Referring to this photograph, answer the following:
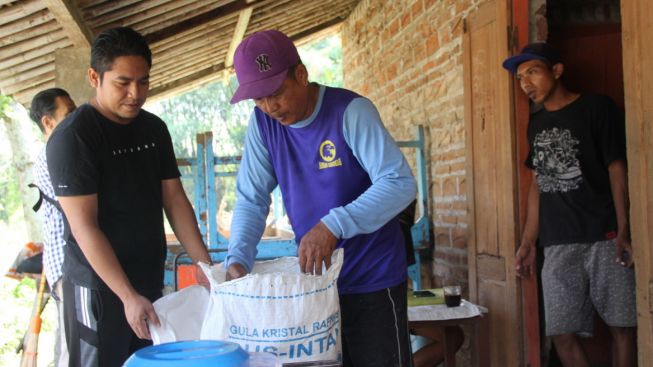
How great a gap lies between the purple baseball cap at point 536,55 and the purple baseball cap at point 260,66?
7.07 ft

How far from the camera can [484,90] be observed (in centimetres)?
443

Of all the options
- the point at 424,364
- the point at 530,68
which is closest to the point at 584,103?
the point at 530,68

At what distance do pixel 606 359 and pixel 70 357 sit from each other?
3.75m

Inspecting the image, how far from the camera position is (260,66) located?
6.84 ft

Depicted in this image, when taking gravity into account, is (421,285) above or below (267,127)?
below

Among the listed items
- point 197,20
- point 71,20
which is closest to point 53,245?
point 71,20

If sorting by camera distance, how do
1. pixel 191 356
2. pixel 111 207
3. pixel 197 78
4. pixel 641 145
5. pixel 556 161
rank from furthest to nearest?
pixel 197 78, pixel 556 161, pixel 641 145, pixel 111 207, pixel 191 356

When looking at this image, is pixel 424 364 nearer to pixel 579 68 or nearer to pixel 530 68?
pixel 530 68

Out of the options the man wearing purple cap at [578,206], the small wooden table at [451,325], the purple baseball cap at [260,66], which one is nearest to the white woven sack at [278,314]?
the purple baseball cap at [260,66]

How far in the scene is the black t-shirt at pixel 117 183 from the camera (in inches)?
89.1

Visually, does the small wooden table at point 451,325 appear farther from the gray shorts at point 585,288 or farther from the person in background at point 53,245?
the person in background at point 53,245

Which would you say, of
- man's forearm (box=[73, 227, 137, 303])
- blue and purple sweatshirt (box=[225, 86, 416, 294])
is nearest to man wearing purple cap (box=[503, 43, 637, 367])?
blue and purple sweatshirt (box=[225, 86, 416, 294])

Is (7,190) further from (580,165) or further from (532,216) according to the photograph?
(580,165)

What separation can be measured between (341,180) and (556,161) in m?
2.10
